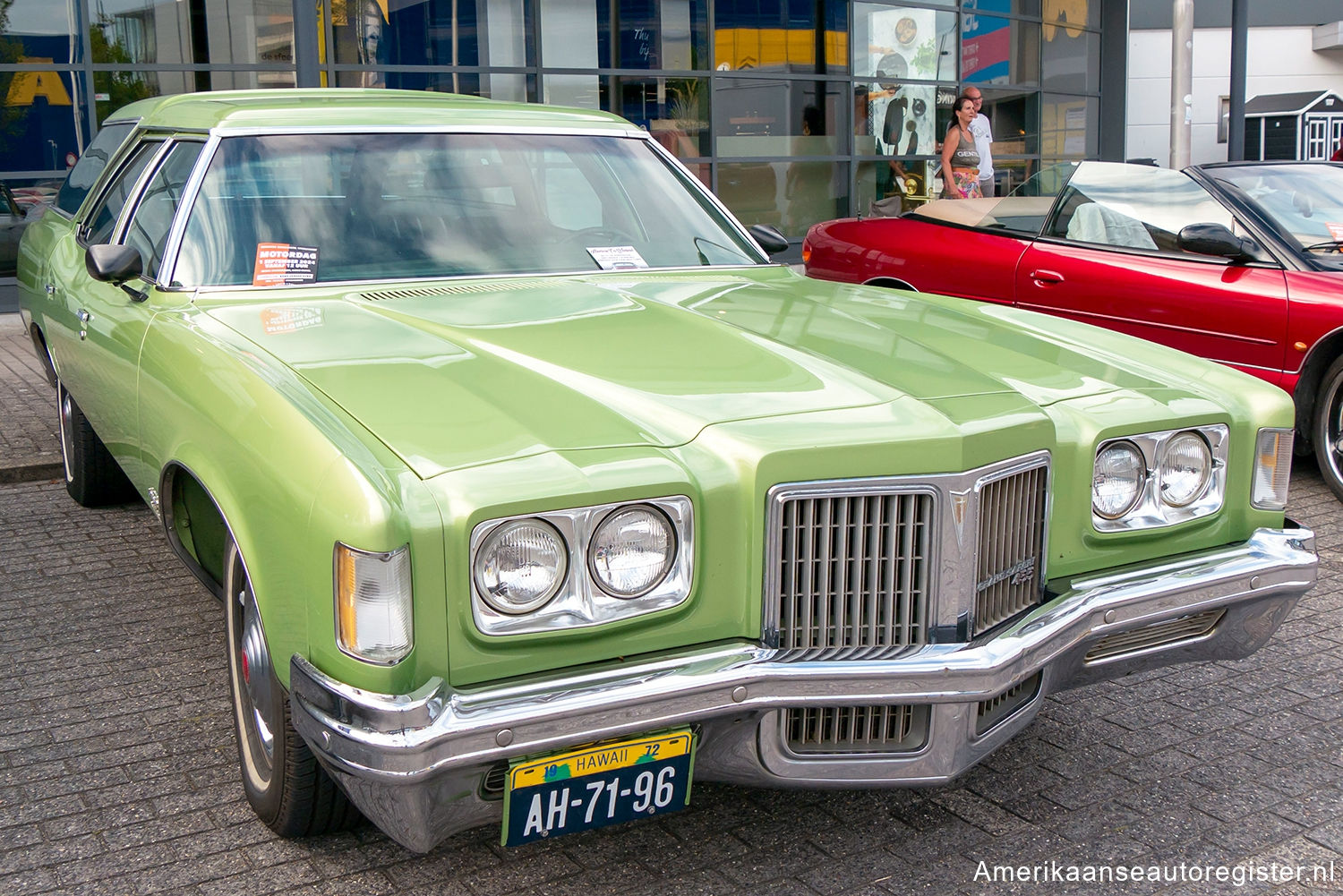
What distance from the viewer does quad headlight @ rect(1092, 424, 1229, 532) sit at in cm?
290

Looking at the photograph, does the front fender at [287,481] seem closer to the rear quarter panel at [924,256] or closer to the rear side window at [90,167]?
the rear side window at [90,167]

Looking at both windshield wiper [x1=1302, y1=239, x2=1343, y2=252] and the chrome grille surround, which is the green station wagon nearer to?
the chrome grille surround

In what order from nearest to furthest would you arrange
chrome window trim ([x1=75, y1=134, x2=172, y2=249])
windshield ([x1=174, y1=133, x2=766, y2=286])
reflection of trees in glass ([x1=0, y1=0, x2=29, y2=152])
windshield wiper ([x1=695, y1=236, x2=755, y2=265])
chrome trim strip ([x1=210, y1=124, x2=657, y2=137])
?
windshield ([x1=174, y1=133, x2=766, y2=286])
chrome trim strip ([x1=210, y1=124, x2=657, y2=137])
windshield wiper ([x1=695, y1=236, x2=755, y2=265])
chrome window trim ([x1=75, y1=134, x2=172, y2=249])
reflection of trees in glass ([x1=0, y1=0, x2=29, y2=152])

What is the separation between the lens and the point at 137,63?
40.0ft

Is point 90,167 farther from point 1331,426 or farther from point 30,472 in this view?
point 1331,426

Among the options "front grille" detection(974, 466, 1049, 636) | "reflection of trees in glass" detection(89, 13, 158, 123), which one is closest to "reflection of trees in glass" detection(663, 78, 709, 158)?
"reflection of trees in glass" detection(89, 13, 158, 123)

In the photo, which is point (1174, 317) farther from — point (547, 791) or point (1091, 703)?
point (547, 791)

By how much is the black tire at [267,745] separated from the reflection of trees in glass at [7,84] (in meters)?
10.6

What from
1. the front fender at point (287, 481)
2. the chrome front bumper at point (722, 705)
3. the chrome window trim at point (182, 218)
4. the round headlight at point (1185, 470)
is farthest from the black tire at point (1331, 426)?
the front fender at point (287, 481)

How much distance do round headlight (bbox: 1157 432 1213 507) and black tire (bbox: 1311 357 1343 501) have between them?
323cm

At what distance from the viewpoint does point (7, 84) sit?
38.7 feet

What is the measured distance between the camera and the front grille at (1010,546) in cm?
261

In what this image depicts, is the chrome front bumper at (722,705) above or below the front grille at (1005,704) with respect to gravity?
above

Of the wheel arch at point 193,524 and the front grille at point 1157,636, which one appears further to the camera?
the wheel arch at point 193,524
